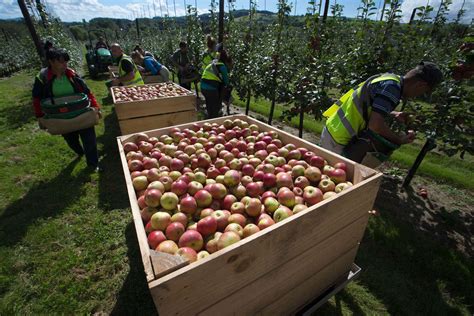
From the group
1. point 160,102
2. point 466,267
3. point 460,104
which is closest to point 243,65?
point 160,102

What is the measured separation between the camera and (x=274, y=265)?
61.2 inches

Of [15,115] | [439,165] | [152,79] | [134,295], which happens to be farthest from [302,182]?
[15,115]

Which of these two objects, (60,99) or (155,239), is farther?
(60,99)

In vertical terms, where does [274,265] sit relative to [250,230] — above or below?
below

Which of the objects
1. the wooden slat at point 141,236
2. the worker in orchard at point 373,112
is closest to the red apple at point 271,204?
the wooden slat at point 141,236

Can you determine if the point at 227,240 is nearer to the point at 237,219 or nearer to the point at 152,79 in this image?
the point at 237,219

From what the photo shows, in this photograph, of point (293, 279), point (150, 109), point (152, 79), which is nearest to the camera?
point (293, 279)

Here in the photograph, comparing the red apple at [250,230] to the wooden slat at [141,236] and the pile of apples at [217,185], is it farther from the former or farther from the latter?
the wooden slat at [141,236]

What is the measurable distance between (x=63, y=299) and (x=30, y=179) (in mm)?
3176

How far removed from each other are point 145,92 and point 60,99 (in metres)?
1.92

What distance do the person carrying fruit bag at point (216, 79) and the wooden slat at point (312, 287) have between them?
4.76 metres

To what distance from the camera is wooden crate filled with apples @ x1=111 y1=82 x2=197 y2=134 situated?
478 cm

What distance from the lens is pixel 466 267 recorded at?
10.0 feet

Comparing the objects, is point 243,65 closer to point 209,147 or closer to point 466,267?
point 209,147
